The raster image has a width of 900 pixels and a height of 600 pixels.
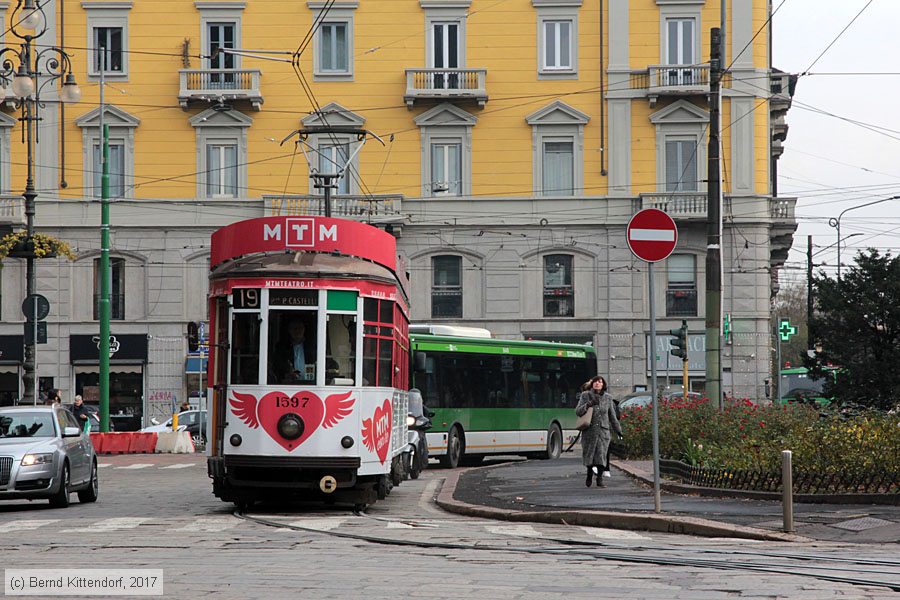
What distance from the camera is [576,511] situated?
611 inches

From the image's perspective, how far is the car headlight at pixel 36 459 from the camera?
1895 centimetres

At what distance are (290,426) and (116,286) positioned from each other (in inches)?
1286

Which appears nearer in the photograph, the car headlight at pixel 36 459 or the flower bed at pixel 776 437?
the flower bed at pixel 776 437

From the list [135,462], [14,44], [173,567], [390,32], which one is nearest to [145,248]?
[14,44]

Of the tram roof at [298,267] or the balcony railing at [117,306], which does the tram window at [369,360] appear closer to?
the tram roof at [298,267]

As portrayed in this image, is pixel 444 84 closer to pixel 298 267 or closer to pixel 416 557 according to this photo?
pixel 298 267

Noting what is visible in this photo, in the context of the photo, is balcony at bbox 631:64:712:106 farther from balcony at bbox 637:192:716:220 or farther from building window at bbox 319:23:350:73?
building window at bbox 319:23:350:73

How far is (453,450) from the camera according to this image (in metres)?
29.9

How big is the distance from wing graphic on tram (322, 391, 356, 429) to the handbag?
4852mm

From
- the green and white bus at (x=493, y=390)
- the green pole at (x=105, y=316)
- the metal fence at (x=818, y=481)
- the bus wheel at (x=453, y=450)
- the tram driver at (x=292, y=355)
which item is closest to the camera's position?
the metal fence at (x=818, y=481)

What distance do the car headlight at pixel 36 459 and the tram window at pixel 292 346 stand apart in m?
3.95

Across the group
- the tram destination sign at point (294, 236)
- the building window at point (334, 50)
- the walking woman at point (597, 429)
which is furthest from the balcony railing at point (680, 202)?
the tram destination sign at point (294, 236)

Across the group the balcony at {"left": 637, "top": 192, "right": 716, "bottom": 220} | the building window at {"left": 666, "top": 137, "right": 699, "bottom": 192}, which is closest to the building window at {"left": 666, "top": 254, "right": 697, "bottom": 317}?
the balcony at {"left": 637, "top": 192, "right": 716, "bottom": 220}

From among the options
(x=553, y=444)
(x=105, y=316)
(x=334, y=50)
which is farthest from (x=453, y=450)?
(x=334, y=50)
